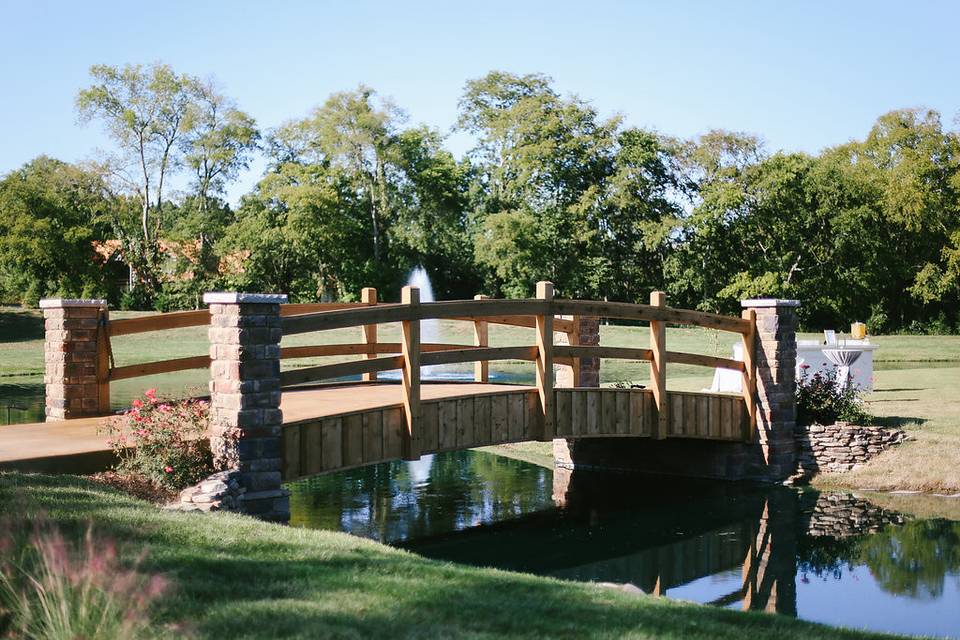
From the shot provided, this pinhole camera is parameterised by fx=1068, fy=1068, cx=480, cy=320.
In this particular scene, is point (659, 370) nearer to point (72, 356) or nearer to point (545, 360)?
point (545, 360)

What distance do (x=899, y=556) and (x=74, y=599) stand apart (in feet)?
29.3

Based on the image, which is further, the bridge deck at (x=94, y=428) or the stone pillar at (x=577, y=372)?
the stone pillar at (x=577, y=372)

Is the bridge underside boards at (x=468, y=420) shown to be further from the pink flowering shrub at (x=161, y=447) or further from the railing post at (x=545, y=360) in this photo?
the pink flowering shrub at (x=161, y=447)

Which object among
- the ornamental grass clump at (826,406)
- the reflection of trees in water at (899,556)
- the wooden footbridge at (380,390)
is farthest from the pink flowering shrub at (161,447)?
the ornamental grass clump at (826,406)

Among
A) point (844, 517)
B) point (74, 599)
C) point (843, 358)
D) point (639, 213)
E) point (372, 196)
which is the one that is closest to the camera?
point (74, 599)

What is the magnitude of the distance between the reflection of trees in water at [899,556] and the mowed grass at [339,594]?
171 inches

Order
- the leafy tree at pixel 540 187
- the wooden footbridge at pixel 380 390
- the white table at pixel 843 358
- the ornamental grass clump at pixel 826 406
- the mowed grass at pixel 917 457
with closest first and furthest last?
1. the wooden footbridge at pixel 380 390
2. the mowed grass at pixel 917 457
3. the ornamental grass clump at pixel 826 406
4. the white table at pixel 843 358
5. the leafy tree at pixel 540 187

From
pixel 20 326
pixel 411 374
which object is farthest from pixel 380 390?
pixel 20 326

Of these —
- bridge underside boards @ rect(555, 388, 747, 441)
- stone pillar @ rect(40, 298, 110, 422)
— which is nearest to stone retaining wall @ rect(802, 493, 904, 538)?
bridge underside boards @ rect(555, 388, 747, 441)

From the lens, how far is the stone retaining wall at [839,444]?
14.7 meters

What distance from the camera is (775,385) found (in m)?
14.8

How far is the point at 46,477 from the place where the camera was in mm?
8328

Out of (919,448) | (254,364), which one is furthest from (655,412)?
(254,364)

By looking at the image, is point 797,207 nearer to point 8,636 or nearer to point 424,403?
point 424,403
